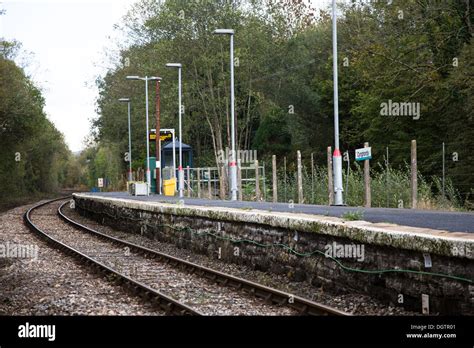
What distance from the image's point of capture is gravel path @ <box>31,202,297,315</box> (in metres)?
10.1

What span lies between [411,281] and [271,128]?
150 feet

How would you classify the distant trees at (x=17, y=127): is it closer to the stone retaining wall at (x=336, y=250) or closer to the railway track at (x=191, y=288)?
the railway track at (x=191, y=288)

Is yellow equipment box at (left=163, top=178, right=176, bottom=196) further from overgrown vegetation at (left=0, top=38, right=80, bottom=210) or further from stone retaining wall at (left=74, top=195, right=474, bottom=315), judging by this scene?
stone retaining wall at (left=74, top=195, right=474, bottom=315)

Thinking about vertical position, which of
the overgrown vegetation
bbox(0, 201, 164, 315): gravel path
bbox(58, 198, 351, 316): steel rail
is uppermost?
the overgrown vegetation

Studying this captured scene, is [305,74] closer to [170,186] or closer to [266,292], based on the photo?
[170,186]

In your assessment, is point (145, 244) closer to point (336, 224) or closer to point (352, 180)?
point (352, 180)

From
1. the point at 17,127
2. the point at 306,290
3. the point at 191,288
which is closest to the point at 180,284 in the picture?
the point at 191,288

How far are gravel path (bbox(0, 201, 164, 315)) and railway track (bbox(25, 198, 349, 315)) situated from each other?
29cm

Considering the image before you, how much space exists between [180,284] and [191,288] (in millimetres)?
543

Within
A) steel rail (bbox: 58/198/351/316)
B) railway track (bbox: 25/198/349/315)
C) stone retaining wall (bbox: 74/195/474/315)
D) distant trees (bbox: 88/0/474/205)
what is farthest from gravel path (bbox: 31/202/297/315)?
distant trees (bbox: 88/0/474/205)

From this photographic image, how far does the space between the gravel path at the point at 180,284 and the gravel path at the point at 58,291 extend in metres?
0.65
